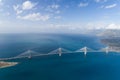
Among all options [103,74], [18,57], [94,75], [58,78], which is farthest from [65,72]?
[18,57]

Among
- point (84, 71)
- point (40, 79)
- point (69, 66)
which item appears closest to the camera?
point (40, 79)

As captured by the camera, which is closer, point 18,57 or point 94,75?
point 94,75

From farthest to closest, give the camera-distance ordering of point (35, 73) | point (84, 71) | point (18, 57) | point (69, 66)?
point (18, 57), point (69, 66), point (84, 71), point (35, 73)

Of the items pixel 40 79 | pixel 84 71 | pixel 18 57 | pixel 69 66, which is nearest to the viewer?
pixel 40 79

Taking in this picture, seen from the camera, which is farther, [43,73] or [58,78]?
[43,73]

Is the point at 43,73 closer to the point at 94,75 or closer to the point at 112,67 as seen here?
the point at 94,75

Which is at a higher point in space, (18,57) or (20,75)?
(18,57)

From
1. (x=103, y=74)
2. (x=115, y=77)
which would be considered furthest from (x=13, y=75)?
(x=115, y=77)

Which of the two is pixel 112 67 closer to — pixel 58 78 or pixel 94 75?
pixel 94 75

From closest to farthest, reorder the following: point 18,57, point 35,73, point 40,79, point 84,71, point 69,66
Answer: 1. point 40,79
2. point 35,73
3. point 84,71
4. point 69,66
5. point 18,57
